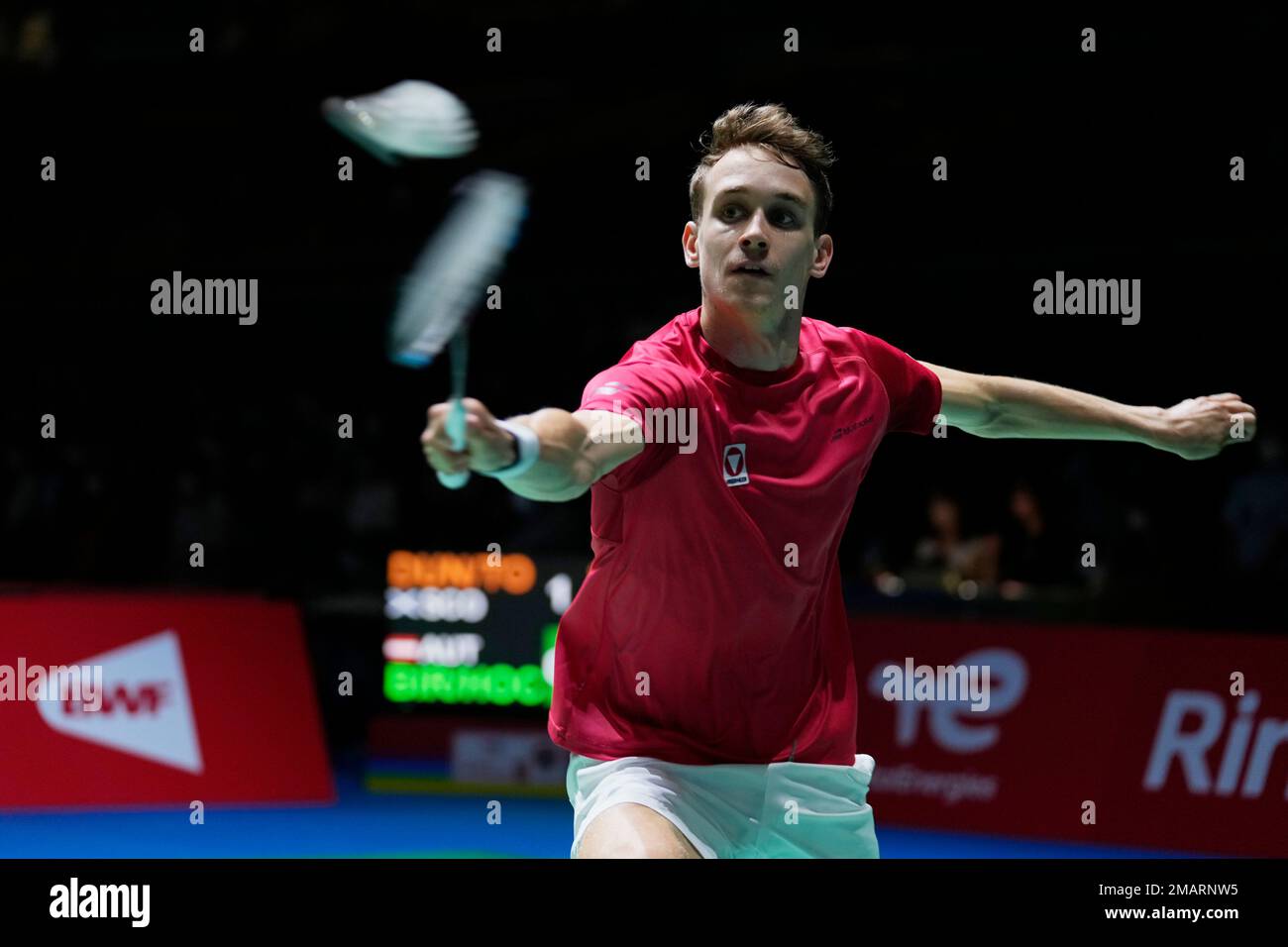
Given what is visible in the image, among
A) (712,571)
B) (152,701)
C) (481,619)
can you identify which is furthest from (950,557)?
(712,571)

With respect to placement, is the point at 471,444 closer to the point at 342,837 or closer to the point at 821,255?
the point at 821,255

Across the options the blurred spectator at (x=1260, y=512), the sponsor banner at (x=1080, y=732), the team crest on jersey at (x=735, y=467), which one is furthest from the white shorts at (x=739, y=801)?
the blurred spectator at (x=1260, y=512)

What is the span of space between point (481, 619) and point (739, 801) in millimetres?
5933

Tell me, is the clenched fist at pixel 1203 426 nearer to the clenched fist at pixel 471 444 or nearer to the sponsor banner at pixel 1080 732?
the clenched fist at pixel 471 444

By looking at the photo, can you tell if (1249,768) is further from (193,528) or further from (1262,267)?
(193,528)

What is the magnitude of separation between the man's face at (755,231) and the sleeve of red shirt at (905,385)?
353mm

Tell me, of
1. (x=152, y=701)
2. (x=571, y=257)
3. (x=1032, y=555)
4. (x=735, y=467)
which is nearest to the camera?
(x=735, y=467)

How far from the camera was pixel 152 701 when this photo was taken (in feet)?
29.9

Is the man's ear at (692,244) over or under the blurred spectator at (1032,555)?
over

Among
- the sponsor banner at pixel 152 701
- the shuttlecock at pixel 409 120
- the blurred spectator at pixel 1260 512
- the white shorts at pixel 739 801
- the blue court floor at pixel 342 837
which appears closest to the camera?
the shuttlecock at pixel 409 120

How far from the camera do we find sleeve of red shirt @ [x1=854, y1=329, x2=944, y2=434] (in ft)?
13.6

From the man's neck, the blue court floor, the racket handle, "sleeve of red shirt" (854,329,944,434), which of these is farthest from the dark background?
the racket handle

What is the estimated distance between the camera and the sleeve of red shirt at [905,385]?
415 cm

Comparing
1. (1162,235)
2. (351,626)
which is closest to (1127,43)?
(1162,235)
